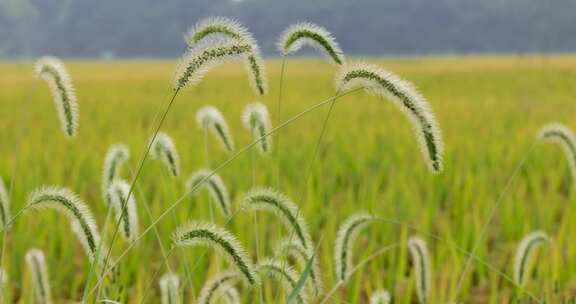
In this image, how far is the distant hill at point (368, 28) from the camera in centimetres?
17262

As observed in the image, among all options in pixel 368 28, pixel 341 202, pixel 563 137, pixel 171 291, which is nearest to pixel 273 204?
pixel 171 291

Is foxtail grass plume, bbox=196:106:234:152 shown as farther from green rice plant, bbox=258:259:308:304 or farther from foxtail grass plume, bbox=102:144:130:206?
green rice plant, bbox=258:259:308:304

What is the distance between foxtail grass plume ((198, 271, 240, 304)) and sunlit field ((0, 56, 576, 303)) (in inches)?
2.5

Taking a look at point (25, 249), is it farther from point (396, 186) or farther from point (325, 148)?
point (325, 148)

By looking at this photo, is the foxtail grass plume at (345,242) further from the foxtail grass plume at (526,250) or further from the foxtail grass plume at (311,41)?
the foxtail grass plume at (526,250)

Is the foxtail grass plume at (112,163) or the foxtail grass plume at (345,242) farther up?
the foxtail grass plume at (112,163)

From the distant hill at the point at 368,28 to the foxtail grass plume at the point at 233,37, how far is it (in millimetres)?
166813

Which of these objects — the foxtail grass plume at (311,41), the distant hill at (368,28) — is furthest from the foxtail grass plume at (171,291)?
the distant hill at (368,28)

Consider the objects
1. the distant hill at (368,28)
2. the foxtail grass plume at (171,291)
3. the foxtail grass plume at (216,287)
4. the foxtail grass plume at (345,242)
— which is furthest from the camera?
the distant hill at (368,28)

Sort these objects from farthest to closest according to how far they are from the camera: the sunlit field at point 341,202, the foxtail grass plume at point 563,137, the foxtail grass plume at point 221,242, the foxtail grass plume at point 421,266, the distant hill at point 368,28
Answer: the distant hill at point 368,28
the sunlit field at point 341,202
the foxtail grass plume at point 563,137
the foxtail grass plume at point 421,266
the foxtail grass plume at point 221,242

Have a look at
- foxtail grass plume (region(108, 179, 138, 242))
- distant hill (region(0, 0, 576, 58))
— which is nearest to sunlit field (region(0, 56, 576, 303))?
foxtail grass plume (region(108, 179, 138, 242))

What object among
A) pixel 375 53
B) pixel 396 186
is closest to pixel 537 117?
pixel 396 186

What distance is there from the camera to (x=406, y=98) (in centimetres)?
137

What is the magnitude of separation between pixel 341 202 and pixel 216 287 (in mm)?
3409
